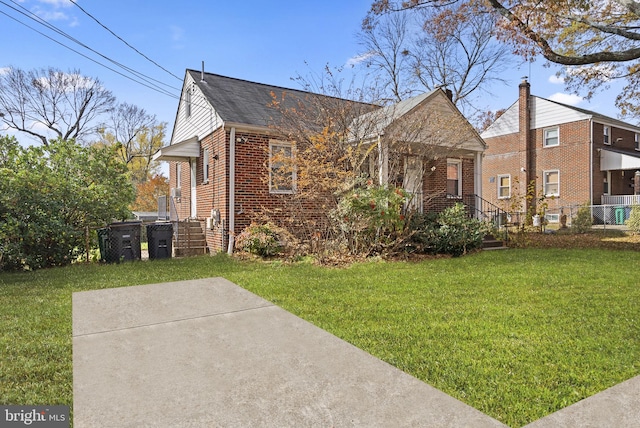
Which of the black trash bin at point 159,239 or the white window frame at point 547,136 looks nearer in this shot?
the black trash bin at point 159,239

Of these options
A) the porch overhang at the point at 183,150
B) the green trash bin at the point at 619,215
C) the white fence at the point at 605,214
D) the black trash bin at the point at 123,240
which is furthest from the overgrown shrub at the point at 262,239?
the green trash bin at the point at 619,215

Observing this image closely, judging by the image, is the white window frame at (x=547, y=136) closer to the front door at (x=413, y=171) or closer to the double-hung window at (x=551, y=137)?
the double-hung window at (x=551, y=137)

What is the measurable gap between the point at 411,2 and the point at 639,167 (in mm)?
17395

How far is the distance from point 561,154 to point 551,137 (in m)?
1.24

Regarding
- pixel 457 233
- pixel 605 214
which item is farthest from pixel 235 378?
pixel 605 214

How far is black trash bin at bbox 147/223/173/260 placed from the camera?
10164 millimetres

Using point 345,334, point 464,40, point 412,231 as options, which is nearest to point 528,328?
point 345,334

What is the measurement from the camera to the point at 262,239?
9.48m

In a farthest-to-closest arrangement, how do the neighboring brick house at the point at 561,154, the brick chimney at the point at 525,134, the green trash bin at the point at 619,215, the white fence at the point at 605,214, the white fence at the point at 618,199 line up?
the brick chimney at the point at 525,134, the neighboring brick house at the point at 561,154, the white fence at the point at 618,199, the green trash bin at the point at 619,215, the white fence at the point at 605,214

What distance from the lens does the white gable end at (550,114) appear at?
22.2 m

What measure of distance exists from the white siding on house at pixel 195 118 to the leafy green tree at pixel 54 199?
2754mm

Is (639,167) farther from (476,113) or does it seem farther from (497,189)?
(476,113)

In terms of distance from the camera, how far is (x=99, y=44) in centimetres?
1129

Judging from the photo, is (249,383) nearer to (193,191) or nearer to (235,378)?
(235,378)
